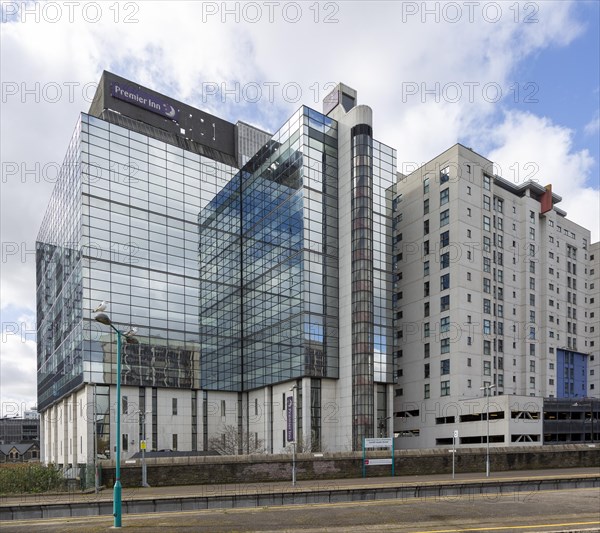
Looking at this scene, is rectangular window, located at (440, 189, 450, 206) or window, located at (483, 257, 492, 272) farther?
window, located at (483, 257, 492, 272)

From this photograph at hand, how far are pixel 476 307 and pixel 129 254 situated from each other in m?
48.8

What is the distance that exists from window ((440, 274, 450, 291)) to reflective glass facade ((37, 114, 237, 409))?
35.9 meters

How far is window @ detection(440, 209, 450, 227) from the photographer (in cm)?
7406

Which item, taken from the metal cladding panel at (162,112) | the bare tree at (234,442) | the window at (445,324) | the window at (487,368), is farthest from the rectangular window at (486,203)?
the bare tree at (234,442)

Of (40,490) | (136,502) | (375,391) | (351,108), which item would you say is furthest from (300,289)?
(136,502)

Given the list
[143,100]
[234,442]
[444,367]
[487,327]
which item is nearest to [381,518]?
[234,442]

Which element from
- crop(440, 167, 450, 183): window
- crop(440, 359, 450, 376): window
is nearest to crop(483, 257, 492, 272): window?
crop(440, 167, 450, 183): window

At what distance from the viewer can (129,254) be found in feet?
229

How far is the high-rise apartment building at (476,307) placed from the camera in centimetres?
6900

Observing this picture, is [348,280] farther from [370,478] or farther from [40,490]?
[40,490]

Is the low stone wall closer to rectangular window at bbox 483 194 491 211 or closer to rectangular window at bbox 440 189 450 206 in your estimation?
rectangular window at bbox 440 189 450 206

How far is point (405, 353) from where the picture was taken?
7838 cm

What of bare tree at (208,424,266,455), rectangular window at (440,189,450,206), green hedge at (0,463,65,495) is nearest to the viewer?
green hedge at (0,463,65,495)

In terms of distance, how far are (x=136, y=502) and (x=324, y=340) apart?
44.2 metres
